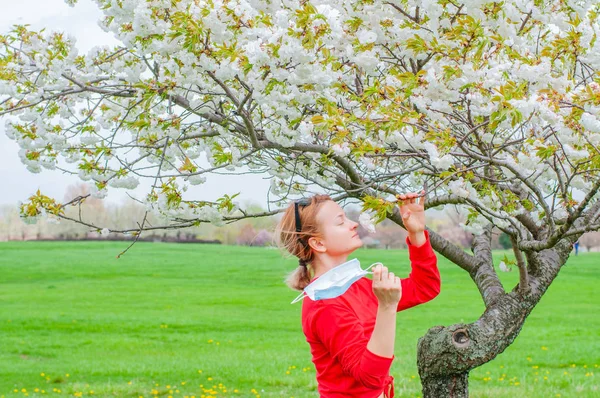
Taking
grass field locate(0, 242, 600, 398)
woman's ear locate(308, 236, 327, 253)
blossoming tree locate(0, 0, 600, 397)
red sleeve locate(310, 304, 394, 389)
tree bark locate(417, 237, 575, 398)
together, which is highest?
blossoming tree locate(0, 0, 600, 397)

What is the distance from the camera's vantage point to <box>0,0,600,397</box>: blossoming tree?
12.6ft

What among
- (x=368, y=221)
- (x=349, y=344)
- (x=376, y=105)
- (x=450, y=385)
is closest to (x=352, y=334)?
(x=349, y=344)

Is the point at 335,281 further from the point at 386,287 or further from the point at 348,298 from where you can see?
the point at 386,287

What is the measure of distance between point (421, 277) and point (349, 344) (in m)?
0.60

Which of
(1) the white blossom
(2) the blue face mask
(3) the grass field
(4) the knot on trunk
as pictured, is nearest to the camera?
(2) the blue face mask

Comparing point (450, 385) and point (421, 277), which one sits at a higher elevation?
point (421, 277)

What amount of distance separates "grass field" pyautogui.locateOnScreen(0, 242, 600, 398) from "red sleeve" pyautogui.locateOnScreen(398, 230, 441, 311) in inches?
208

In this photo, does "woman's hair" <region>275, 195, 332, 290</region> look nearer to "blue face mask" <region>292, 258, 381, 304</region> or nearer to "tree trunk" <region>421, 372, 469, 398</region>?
"blue face mask" <region>292, 258, 381, 304</region>

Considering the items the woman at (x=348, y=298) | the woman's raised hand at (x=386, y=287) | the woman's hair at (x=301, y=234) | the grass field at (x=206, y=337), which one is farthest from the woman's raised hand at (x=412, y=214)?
the grass field at (x=206, y=337)

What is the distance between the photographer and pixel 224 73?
398cm

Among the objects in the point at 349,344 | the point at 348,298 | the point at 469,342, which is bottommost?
the point at 469,342

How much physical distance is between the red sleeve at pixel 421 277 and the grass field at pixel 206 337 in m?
5.27

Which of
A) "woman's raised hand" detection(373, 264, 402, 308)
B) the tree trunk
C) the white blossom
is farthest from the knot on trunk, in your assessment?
"woman's raised hand" detection(373, 264, 402, 308)

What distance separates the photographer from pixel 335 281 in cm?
273
